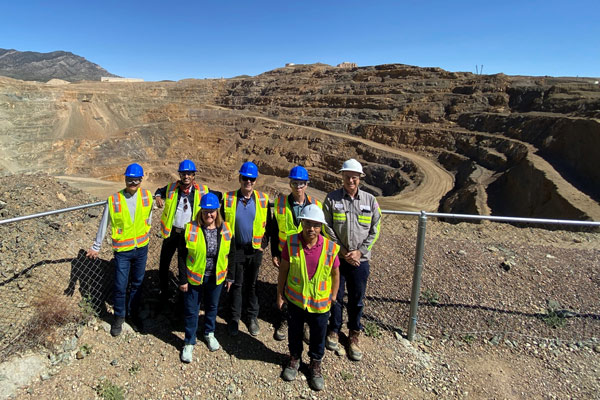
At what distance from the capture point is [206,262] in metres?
3.56

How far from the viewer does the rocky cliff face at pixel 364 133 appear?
704 inches

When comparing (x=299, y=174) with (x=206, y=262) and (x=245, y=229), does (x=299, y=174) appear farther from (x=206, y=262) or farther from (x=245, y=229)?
(x=206, y=262)

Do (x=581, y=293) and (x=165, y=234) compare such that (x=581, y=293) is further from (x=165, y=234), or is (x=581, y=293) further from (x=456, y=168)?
(x=456, y=168)

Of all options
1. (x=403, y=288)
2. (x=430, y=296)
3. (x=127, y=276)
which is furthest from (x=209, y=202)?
(x=430, y=296)

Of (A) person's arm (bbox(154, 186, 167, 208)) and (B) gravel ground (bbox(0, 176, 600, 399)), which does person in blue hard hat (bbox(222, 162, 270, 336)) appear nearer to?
(B) gravel ground (bbox(0, 176, 600, 399))

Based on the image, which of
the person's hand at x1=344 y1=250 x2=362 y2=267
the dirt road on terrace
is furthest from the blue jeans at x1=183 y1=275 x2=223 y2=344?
the dirt road on terrace

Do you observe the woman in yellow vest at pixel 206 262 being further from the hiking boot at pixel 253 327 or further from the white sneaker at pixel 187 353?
the hiking boot at pixel 253 327

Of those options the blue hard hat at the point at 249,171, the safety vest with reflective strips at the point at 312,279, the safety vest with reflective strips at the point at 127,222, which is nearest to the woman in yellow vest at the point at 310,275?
A: the safety vest with reflective strips at the point at 312,279

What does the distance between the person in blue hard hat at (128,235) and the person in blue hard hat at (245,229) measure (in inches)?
40.9

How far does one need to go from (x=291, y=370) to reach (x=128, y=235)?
2.39 m

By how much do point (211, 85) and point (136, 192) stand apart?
52.3m

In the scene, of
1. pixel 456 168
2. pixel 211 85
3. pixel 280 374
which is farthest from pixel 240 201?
pixel 211 85

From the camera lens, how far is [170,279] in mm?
4871

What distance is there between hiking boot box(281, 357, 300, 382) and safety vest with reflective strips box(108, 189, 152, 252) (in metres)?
2.23
